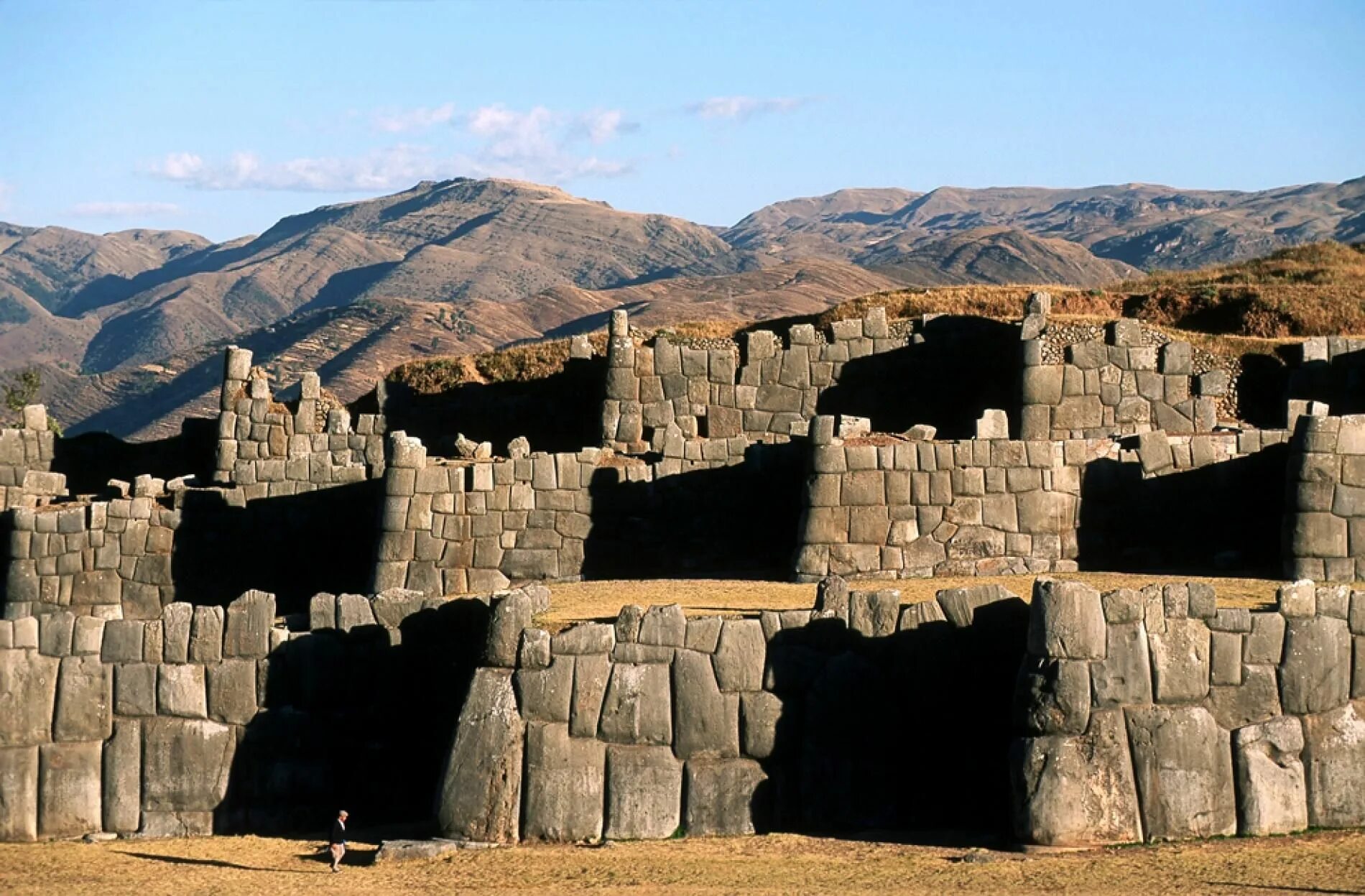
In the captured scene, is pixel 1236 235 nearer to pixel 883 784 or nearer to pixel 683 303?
pixel 683 303

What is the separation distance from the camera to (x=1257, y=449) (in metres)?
26.2

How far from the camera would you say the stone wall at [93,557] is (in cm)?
3111

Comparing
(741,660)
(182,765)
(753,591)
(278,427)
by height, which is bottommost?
(182,765)

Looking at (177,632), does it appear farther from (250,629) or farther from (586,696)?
(586,696)

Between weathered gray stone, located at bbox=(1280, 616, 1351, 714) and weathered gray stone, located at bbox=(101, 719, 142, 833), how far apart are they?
10897 millimetres

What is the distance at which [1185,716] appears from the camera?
18.9 m

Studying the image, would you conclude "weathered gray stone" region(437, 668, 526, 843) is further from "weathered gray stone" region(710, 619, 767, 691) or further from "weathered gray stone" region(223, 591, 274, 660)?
"weathered gray stone" region(223, 591, 274, 660)

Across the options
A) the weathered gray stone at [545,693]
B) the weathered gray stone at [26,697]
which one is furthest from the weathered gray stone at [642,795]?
the weathered gray stone at [26,697]

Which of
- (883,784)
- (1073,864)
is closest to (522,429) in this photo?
(883,784)

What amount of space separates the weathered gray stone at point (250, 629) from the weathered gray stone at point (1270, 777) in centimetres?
938

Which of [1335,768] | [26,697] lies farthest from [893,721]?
[26,697]

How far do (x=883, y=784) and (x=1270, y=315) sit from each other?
2293cm

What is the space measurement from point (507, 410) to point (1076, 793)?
22.0 meters

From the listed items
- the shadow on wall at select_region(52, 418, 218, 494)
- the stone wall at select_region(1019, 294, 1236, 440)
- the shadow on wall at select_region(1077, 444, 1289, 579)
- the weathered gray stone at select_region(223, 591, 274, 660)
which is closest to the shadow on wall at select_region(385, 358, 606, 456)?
the shadow on wall at select_region(52, 418, 218, 494)
